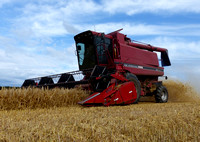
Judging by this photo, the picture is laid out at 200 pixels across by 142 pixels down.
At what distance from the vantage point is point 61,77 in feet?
25.9

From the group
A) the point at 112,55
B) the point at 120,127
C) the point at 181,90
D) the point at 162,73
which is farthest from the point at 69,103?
the point at 181,90

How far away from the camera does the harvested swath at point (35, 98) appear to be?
17.6ft

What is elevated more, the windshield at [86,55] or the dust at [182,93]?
the windshield at [86,55]

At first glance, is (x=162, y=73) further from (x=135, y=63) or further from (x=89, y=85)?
(x=89, y=85)

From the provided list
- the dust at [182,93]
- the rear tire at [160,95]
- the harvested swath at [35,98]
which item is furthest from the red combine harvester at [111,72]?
the dust at [182,93]

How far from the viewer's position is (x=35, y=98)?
567cm

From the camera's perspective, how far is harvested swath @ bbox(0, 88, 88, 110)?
5375 mm

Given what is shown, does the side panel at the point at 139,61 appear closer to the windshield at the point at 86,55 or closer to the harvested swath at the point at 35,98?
the windshield at the point at 86,55

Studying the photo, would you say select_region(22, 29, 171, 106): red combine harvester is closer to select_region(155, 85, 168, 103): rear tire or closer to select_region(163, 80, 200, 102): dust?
select_region(155, 85, 168, 103): rear tire

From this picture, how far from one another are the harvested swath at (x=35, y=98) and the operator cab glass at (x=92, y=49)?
150 centimetres

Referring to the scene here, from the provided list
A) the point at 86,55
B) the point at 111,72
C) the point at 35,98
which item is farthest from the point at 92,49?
the point at 35,98

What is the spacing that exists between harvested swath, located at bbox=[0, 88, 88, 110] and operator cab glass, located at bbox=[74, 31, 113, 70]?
1.50 metres

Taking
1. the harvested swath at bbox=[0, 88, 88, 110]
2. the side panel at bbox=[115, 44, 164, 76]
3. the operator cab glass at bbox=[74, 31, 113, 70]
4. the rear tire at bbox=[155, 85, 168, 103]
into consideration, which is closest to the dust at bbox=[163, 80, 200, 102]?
the side panel at bbox=[115, 44, 164, 76]

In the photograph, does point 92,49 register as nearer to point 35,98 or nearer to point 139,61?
point 139,61
